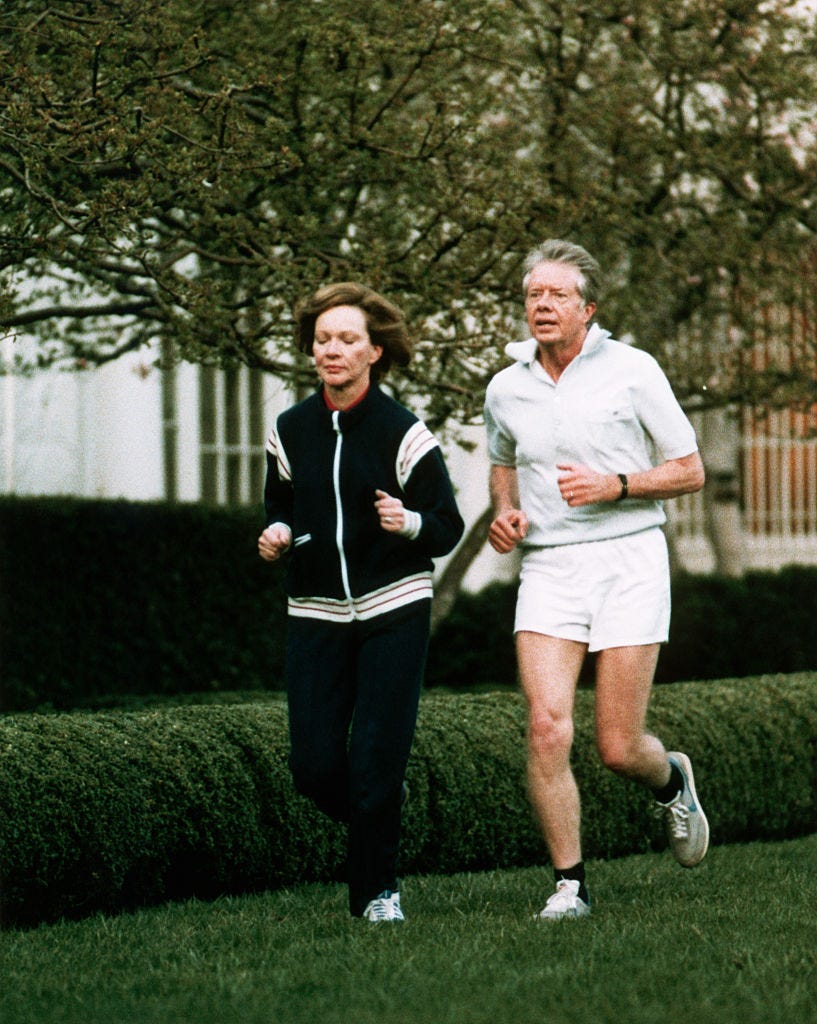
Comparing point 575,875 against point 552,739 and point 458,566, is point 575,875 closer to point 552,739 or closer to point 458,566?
point 552,739

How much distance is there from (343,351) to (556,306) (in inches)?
26.7

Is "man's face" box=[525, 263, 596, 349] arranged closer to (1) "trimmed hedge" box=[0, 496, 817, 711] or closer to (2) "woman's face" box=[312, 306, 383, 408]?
(2) "woman's face" box=[312, 306, 383, 408]

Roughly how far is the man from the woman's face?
1.60ft

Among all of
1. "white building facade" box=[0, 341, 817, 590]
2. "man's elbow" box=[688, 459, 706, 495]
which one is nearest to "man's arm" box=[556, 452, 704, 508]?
"man's elbow" box=[688, 459, 706, 495]

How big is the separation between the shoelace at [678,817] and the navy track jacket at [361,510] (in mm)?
1268

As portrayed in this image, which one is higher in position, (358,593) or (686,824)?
(358,593)

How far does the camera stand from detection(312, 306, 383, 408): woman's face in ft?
18.3

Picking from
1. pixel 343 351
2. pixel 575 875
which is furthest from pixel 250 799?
pixel 343 351

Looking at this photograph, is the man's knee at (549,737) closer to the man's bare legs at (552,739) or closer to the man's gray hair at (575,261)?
the man's bare legs at (552,739)

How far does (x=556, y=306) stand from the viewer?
5.76 metres

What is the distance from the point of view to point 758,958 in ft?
15.7

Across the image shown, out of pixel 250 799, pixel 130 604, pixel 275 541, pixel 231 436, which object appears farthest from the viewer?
pixel 231 436

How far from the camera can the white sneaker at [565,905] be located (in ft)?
18.0

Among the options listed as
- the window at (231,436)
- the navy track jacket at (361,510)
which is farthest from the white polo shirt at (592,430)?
the window at (231,436)
